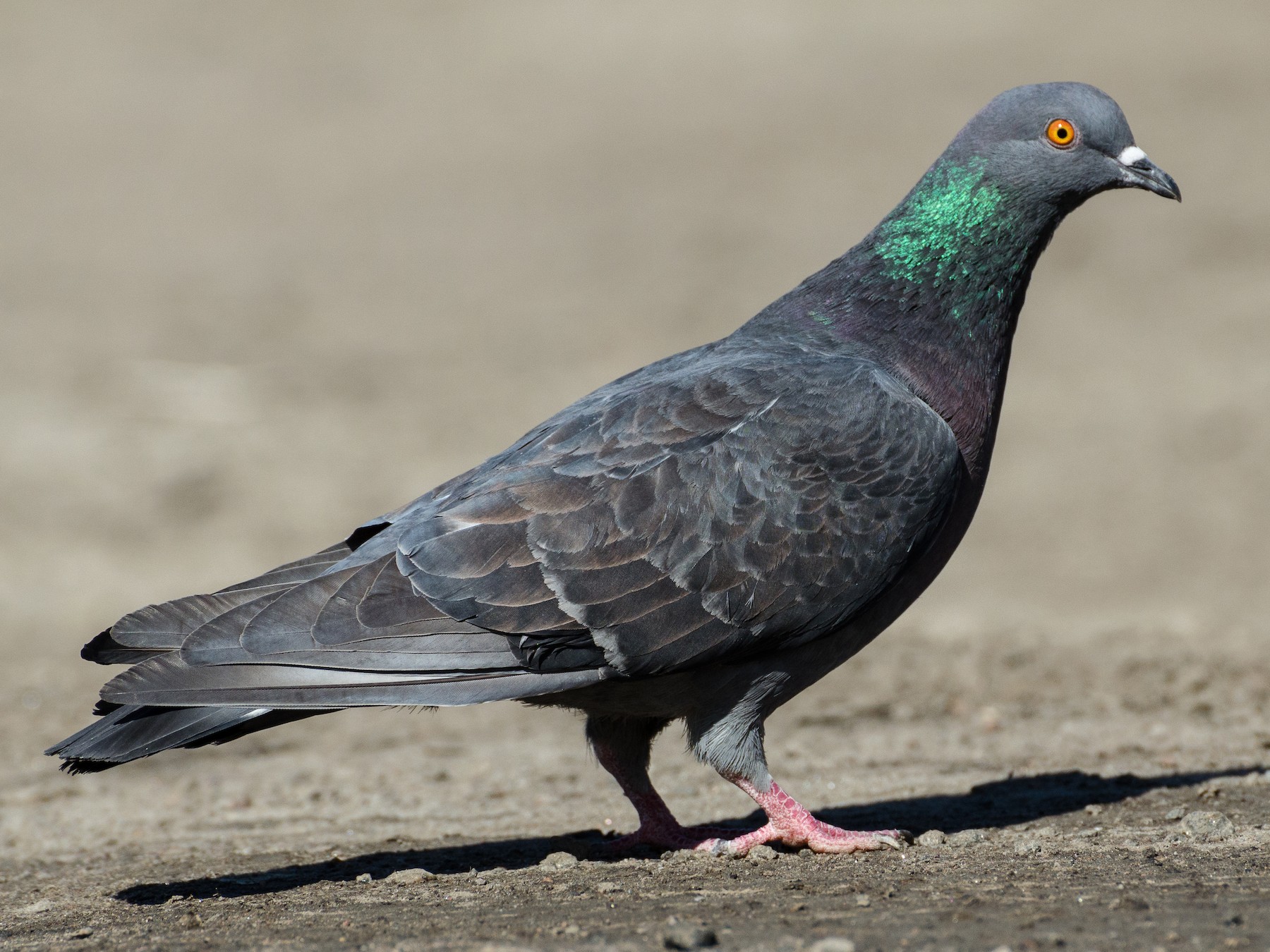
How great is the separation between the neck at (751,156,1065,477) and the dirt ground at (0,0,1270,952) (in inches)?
59.6

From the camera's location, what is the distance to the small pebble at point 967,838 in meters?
5.30

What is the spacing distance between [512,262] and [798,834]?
13880 mm

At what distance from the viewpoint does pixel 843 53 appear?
85.0 feet

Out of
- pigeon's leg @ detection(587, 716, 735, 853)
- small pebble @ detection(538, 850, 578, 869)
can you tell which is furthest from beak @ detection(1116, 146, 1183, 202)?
small pebble @ detection(538, 850, 578, 869)

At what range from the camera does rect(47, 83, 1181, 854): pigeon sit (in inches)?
195

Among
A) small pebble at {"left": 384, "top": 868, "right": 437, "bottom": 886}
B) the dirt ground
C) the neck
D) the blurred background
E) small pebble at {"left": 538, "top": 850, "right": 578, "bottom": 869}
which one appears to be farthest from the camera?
the blurred background

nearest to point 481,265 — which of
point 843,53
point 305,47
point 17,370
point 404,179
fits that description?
point 404,179

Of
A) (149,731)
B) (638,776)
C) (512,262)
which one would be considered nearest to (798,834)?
(638,776)

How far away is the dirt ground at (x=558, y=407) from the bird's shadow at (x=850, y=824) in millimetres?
41

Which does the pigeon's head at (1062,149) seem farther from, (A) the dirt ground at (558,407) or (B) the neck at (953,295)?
(A) the dirt ground at (558,407)

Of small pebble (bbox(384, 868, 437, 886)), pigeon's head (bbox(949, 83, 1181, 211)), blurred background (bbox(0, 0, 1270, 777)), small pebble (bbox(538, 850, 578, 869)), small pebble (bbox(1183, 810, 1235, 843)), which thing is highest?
blurred background (bbox(0, 0, 1270, 777))

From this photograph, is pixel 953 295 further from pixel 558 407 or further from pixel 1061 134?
pixel 558 407

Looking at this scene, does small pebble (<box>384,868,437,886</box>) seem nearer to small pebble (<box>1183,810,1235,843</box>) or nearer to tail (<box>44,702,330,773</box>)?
tail (<box>44,702,330,773</box>)

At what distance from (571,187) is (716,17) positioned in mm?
8530
